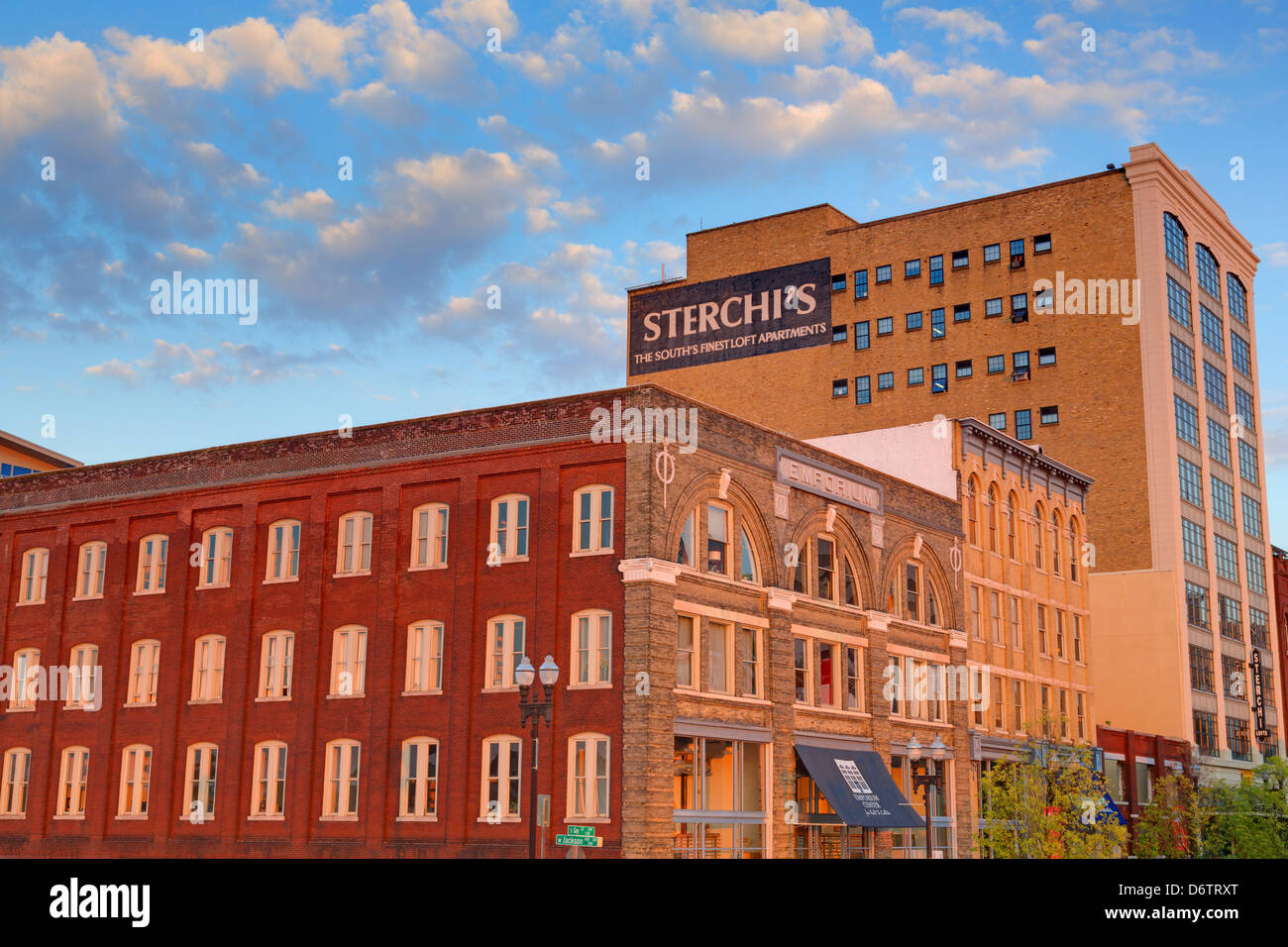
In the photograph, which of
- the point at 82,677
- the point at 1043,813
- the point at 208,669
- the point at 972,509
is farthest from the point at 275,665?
the point at 1043,813

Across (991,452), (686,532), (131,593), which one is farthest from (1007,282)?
(131,593)

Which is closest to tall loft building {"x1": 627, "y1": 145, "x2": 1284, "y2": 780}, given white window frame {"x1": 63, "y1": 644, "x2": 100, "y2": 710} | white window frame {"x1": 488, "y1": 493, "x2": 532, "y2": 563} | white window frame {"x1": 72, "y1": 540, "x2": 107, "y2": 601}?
white window frame {"x1": 488, "y1": 493, "x2": 532, "y2": 563}

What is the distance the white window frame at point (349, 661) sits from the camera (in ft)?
135

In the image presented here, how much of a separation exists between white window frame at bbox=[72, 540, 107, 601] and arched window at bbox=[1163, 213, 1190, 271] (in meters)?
56.5

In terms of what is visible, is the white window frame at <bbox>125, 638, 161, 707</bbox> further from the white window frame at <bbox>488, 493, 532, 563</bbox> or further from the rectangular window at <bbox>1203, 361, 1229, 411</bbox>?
→ the rectangular window at <bbox>1203, 361, 1229, 411</bbox>

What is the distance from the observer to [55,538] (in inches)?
1951

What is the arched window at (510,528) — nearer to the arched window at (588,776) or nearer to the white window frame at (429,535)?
the white window frame at (429,535)

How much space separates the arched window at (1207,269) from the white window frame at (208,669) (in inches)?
2374

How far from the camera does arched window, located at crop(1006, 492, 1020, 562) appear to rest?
58188mm

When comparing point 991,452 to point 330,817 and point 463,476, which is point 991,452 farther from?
point 330,817

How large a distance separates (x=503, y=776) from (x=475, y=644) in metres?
3.93

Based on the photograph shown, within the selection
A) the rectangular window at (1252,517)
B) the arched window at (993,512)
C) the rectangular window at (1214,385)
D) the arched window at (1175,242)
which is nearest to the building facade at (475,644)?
the arched window at (993,512)

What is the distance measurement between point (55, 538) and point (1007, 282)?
171 ft

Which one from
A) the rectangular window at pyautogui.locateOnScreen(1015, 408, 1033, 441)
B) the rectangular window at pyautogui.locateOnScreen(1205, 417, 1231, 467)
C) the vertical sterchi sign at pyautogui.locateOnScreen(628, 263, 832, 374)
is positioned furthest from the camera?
the vertical sterchi sign at pyautogui.locateOnScreen(628, 263, 832, 374)
